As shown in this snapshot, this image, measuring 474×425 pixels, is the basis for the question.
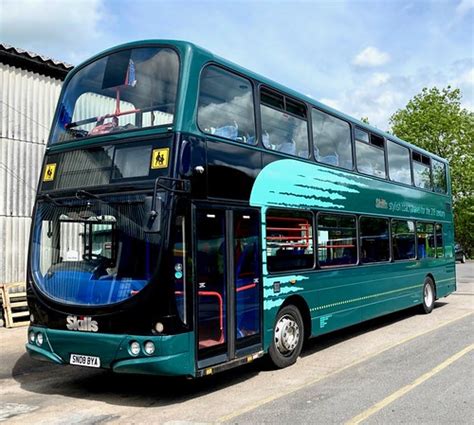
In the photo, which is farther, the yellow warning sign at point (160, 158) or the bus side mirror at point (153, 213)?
the yellow warning sign at point (160, 158)

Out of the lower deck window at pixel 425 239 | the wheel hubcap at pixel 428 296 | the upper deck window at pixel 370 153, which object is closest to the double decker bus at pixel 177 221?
the upper deck window at pixel 370 153

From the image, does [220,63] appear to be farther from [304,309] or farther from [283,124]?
[304,309]

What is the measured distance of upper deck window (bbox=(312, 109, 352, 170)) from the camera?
9.23 m

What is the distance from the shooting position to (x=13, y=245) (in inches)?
488

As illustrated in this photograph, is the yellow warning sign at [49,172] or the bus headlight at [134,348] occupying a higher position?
the yellow warning sign at [49,172]

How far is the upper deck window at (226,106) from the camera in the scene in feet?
21.9

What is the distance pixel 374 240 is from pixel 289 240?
3314 mm

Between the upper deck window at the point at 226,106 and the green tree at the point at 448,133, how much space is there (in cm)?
4176

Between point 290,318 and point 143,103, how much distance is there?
3712 mm

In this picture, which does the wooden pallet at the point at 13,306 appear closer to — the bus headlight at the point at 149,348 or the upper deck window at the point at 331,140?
the bus headlight at the point at 149,348

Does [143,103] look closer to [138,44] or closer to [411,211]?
[138,44]

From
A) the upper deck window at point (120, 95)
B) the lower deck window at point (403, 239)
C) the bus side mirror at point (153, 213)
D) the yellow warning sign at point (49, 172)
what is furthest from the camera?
the lower deck window at point (403, 239)

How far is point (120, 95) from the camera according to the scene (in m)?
6.98

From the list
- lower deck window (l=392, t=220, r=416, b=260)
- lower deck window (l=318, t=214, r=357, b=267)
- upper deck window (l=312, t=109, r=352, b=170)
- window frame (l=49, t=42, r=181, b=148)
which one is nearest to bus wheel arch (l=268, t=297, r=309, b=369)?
lower deck window (l=318, t=214, r=357, b=267)
